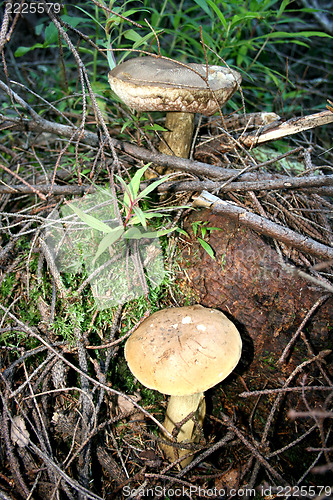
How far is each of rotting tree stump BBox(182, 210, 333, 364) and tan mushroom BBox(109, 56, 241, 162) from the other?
718 millimetres

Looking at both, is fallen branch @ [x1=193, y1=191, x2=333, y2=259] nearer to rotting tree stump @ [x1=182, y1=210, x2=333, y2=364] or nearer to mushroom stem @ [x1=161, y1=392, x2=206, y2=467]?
rotting tree stump @ [x1=182, y1=210, x2=333, y2=364]

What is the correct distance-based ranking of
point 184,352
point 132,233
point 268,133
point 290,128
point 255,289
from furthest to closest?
point 268,133
point 290,128
point 255,289
point 132,233
point 184,352

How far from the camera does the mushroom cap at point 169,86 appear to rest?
5.50 feet

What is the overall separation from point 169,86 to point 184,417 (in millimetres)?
1824

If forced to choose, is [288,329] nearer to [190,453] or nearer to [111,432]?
[190,453]

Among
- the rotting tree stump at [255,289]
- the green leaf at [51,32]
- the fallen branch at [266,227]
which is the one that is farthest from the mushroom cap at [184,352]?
the green leaf at [51,32]

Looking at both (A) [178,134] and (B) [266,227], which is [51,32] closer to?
(A) [178,134]

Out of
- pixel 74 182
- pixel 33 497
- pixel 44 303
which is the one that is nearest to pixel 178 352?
pixel 44 303

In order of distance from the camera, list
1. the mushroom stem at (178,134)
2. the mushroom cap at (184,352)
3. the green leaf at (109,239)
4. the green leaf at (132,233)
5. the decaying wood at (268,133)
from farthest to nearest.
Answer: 1. the mushroom stem at (178,134)
2. the decaying wood at (268,133)
3. the green leaf at (132,233)
4. the green leaf at (109,239)
5. the mushroom cap at (184,352)

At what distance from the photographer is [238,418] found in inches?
79.9

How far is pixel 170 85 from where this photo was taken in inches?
65.5

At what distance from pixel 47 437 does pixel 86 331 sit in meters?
0.58

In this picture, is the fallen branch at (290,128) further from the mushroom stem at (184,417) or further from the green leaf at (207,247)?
the mushroom stem at (184,417)

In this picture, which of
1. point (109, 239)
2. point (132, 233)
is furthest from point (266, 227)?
point (109, 239)
